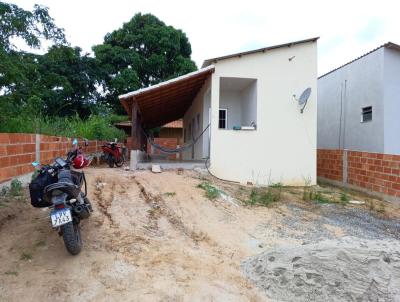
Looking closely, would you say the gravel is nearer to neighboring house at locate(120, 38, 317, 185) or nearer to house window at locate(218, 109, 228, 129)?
neighboring house at locate(120, 38, 317, 185)

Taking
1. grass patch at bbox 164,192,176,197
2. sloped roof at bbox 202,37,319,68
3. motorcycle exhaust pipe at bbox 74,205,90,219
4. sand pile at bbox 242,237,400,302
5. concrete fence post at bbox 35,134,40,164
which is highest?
sloped roof at bbox 202,37,319,68

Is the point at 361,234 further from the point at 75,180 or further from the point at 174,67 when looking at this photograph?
the point at 174,67

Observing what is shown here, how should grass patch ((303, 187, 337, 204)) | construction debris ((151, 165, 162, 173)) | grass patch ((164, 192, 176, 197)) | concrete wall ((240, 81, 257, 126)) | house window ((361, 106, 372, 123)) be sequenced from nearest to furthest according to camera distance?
grass patch ((164, 192, 176, 197)) → grass patch ((303, 187, 337, 204)) → construction debris ((151, 165, 162, 173)) → concrete wall ((240, 81, 257, 126)) → house window ((361, 106, 372, 123))

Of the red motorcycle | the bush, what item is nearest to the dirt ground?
the bush

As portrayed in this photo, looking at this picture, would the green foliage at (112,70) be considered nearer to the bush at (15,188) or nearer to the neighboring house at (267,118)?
the neighboring house at (267,118)

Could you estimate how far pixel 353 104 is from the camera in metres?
13.9

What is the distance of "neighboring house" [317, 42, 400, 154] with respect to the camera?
12.0m

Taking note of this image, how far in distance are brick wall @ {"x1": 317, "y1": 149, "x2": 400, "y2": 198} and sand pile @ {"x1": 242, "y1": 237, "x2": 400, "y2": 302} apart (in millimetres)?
5900

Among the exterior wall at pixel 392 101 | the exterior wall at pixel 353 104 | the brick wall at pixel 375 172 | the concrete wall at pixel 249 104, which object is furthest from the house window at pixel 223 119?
the exterior wall at pixel 392 101

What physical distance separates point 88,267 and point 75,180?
1.07 metres

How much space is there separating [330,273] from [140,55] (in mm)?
21312

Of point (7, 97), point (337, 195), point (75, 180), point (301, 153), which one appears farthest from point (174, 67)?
point (75, 180)

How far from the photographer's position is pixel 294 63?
33.9 feet

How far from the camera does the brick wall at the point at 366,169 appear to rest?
30.9ft
